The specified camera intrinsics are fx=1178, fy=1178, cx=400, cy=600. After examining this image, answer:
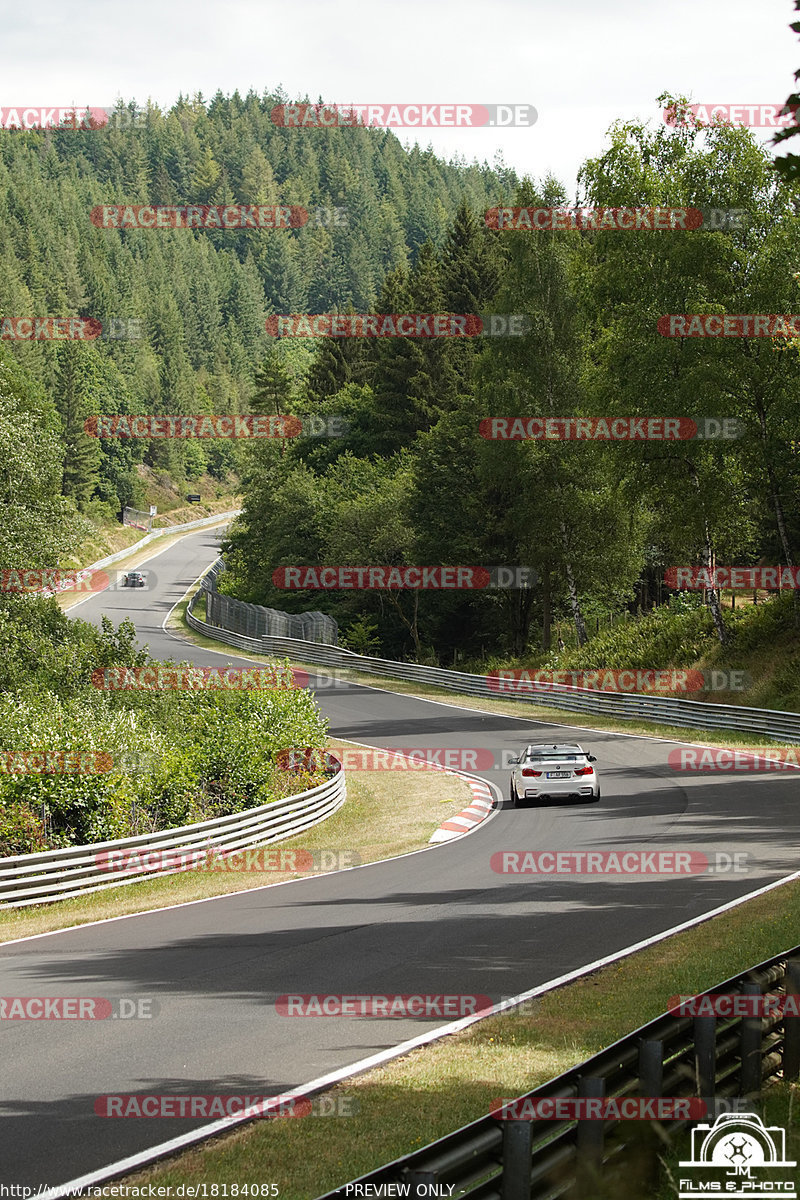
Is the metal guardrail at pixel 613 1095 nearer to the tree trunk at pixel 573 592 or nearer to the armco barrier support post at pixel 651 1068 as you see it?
the armco barrier support post at pixel 651 1068

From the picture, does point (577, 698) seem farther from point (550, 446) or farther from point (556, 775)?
point (556, 775)

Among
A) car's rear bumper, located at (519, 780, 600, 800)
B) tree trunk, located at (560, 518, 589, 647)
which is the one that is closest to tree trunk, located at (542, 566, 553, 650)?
tree trunk, located at (560, 518, 589, 647)

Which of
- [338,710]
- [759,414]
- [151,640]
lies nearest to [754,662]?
[759,414]

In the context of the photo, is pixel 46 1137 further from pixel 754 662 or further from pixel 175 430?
pixel 175 430

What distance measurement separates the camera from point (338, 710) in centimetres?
4169

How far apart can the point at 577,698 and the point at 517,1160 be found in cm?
3523

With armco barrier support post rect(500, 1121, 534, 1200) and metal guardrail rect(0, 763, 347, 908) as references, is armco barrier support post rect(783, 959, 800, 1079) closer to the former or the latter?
armco barrier support post rect(500, 1121, 534, 1200)

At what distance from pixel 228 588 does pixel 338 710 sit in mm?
37807

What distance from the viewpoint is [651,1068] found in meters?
6.21

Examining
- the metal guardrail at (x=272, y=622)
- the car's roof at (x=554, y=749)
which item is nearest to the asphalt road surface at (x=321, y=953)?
the car's roof at (x=554, y=749)

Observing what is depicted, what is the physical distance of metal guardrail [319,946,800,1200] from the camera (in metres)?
5.13

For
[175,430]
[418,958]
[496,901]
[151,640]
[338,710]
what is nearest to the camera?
[418,958]

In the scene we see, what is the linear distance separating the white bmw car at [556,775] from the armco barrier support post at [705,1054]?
17.2 metres

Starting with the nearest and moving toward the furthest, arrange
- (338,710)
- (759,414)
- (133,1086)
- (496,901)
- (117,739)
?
(133,1086)
(496,901)
(117,739)
(759,414)
(338,710)
